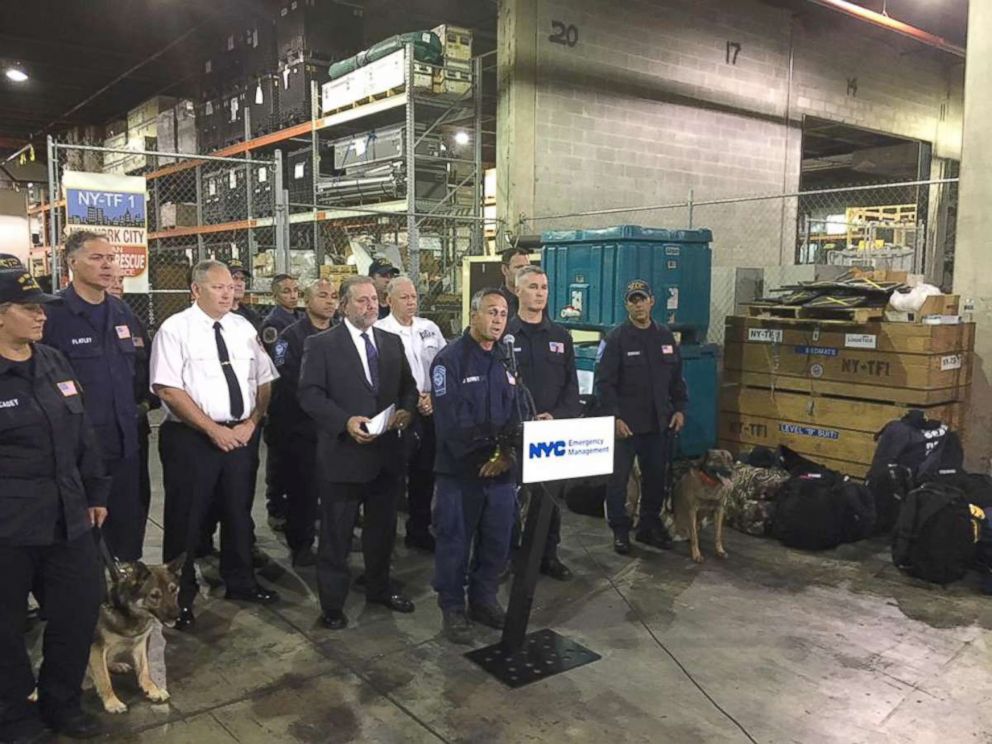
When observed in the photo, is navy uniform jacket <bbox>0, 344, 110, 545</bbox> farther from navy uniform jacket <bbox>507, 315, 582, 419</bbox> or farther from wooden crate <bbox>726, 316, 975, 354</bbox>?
wooden crate <bbox>726, 316, 975, 354</bbox>

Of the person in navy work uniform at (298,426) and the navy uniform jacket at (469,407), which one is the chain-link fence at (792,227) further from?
the navy uniform jacket at (469,407)

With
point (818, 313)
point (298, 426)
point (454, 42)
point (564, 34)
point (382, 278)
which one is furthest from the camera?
point (564, 34)

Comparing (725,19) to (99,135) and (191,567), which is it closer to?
(191,567)

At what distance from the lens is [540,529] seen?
372 cm

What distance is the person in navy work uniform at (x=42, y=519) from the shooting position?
283 cm

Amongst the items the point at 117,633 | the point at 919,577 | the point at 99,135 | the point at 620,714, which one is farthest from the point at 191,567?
the point at 99,135

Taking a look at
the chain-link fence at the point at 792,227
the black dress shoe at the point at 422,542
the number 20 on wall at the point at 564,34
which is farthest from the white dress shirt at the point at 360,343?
the number 20 on wall at the point at 564,34

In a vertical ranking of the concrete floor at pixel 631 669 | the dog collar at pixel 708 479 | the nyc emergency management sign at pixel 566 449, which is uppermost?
the nyc emergency management sign at pixel 566 449

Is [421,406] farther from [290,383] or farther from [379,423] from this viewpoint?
[379,423]

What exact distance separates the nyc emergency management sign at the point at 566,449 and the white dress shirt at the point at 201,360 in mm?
1665

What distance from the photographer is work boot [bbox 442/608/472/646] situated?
157 inches

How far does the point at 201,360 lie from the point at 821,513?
4104 mm

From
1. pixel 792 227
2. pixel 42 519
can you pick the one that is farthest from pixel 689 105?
pixel 42 519

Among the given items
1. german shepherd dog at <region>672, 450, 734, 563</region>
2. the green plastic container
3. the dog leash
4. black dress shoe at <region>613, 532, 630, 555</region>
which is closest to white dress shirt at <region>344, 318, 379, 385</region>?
the dog leash
